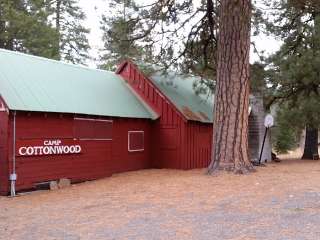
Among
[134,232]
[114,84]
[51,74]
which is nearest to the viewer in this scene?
[134,232]

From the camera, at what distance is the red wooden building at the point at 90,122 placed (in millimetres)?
14902

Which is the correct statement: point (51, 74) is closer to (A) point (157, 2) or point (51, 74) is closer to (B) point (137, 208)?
(A) point (157, 2)

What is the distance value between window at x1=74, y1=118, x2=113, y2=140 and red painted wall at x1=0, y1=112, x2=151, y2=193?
155 millimetres

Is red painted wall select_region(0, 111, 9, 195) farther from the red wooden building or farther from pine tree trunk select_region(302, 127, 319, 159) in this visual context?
pine tree trunk select_region(302, 127, 319, 159)

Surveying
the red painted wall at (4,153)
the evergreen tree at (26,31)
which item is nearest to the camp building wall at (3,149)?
the red painted wall at (4,153)

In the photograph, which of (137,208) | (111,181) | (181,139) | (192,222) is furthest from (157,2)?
(192,222)

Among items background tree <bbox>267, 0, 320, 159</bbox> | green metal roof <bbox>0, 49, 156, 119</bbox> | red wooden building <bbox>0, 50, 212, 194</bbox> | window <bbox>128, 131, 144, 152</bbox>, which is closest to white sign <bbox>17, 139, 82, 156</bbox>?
red wooden building <bbox>0, 50, 212, 194</bbox>

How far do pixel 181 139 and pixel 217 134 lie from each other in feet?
17.0

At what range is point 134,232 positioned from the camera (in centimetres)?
848

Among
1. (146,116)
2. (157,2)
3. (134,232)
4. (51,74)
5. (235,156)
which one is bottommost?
(134,232)

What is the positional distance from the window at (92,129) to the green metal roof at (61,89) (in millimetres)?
352

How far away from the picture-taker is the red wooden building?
1490 cm

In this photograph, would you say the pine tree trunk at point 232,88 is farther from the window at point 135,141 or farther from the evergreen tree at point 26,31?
the evergreen tree at point 26,31

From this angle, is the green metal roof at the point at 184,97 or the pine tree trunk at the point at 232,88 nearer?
the pine tree trunk at the point at 232,88
